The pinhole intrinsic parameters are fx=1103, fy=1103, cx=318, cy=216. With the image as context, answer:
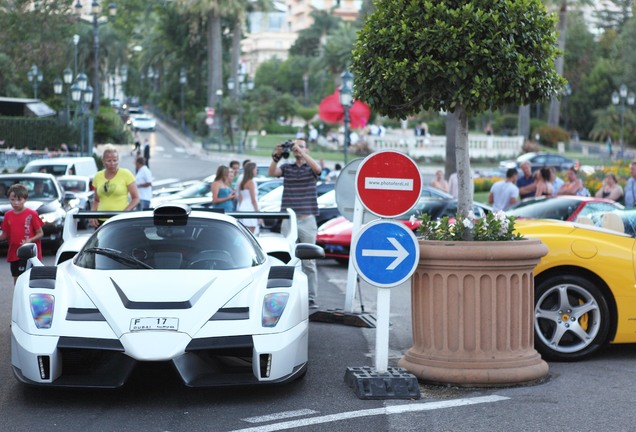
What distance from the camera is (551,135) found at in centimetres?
7969

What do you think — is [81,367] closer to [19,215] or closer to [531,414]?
[531,414]

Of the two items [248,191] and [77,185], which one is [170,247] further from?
[77,185]

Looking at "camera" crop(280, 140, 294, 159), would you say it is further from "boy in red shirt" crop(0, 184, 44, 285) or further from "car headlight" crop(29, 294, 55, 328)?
"car headlight" crop(29, 294, 55, 328)

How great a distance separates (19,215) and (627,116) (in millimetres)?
76304

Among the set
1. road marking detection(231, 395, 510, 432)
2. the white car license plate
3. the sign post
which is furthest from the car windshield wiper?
road marking detection(231, 395, 510, 432)

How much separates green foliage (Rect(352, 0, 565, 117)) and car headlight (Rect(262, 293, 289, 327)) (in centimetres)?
202

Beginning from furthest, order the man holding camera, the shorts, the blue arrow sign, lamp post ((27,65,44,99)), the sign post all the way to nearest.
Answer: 1. lamp post ((27,65,44,99))
2. the man holding camera
3. the shorts
4. the blue arrow sign
5. the sign post

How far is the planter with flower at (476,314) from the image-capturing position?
7.70 meters

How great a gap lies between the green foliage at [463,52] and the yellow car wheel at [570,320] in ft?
4.94

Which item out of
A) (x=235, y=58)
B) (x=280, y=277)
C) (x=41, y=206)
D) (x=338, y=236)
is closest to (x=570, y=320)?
(x=280, y=277)

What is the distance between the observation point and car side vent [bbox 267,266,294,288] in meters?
7.64

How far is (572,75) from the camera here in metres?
98.9

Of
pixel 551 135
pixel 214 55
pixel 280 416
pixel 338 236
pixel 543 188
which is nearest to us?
pixel 280 416

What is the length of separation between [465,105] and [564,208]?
25.3 ft
